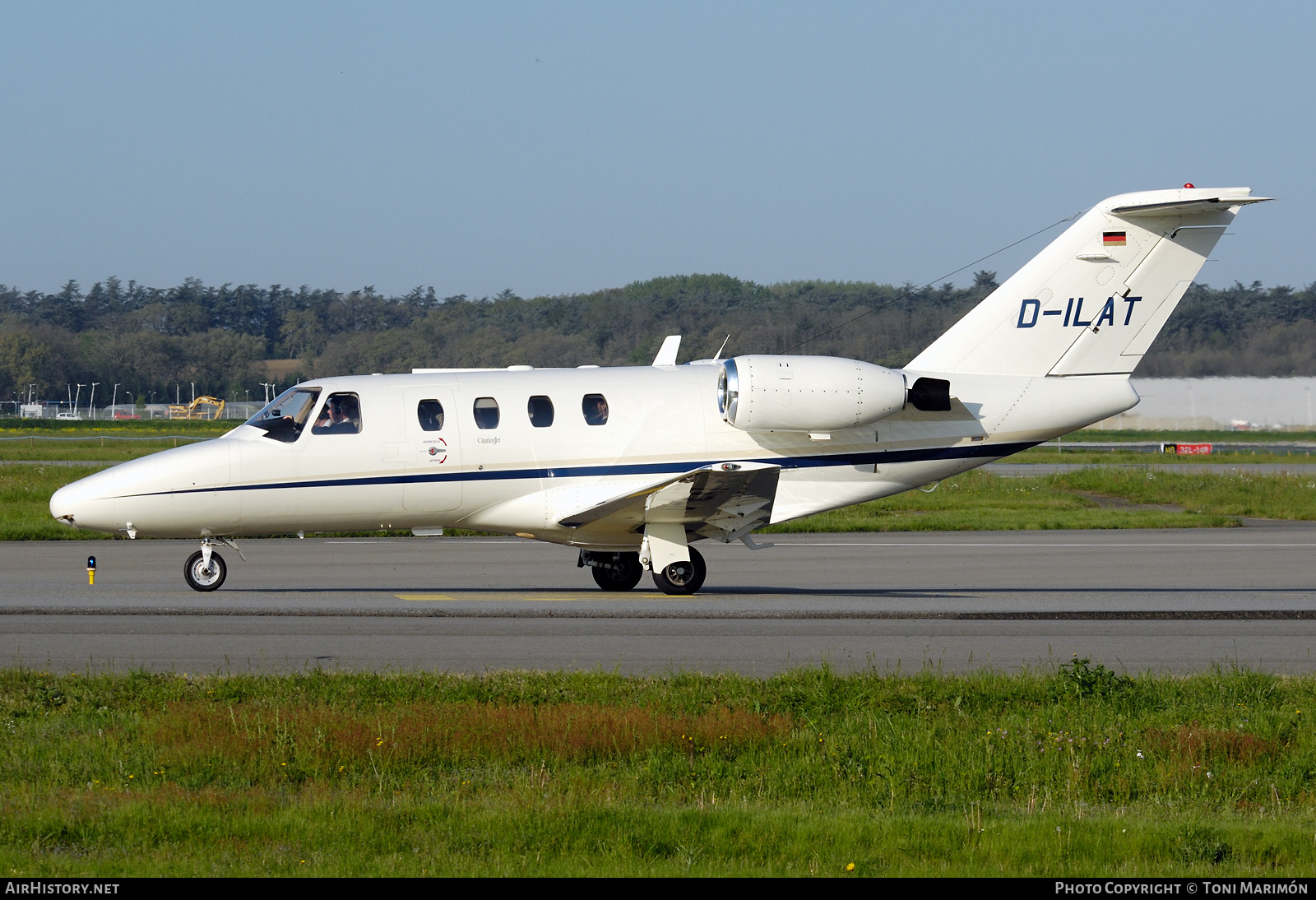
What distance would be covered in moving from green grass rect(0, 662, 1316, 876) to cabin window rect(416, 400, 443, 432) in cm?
633

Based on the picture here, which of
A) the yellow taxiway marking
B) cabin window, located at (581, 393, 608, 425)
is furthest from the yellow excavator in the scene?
cabin window, located at (581, 393, 608, 425)

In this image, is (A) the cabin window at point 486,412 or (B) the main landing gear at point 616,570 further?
(B) the main landing gear at point 616,570

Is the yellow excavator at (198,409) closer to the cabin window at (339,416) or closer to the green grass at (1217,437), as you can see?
the green grass at (1217,437)

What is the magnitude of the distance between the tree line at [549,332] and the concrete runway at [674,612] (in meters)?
15.5

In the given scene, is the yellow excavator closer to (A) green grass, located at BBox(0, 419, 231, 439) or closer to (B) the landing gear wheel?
(A) green grass, located at BBox(0, 419, 231, 439)

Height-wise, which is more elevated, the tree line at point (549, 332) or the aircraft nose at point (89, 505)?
the tree line at point (549, 332)

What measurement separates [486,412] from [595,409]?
1.44 m

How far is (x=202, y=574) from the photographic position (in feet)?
55.1

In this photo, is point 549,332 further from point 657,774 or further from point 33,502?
point 657,774

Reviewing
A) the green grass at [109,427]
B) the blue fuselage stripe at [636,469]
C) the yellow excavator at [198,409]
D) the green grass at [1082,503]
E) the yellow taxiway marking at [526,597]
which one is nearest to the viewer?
the yellow taxiway marking at [526,597]

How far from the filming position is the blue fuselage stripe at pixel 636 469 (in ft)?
54.2

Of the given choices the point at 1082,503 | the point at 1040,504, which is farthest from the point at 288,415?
the point at 1082,503

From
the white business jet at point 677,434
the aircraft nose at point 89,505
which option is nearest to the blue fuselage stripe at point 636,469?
the white business jet at point 677,434

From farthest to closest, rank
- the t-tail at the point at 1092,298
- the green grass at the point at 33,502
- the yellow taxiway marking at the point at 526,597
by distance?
the green grass at the point at 33,502 < the t-tail at the point at 1092,298 < the yellow taxiway marking at the point at 526,597
